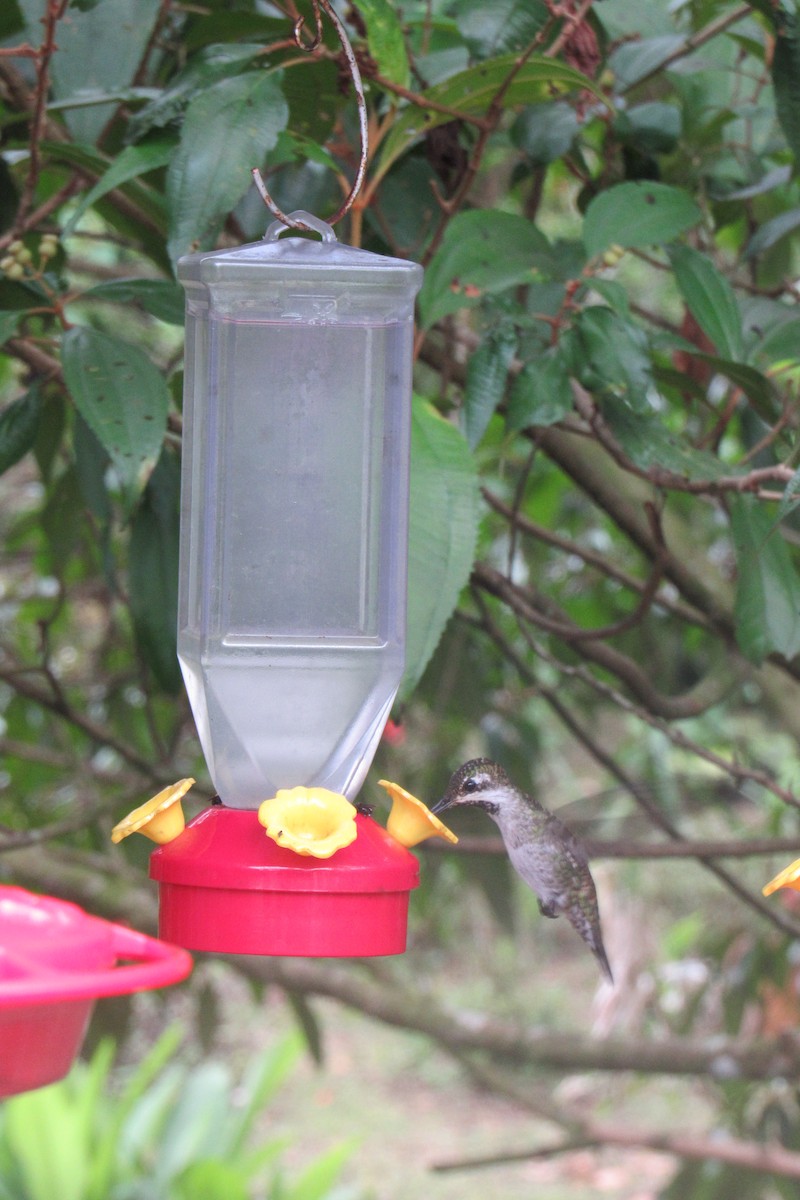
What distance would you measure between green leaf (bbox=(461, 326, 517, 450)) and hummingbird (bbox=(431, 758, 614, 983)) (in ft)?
0.95

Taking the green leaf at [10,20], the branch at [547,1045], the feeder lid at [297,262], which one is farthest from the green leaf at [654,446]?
the branch at [547,1045]

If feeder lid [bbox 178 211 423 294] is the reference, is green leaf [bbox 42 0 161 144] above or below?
above

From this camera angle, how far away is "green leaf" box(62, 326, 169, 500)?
1.03m

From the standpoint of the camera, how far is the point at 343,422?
1.17 meters

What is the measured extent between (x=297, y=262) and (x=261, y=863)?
0.42 meters

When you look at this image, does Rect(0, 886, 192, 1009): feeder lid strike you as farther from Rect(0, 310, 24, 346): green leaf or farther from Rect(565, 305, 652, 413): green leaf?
Rect(565, 305, 652, 413): green leaf

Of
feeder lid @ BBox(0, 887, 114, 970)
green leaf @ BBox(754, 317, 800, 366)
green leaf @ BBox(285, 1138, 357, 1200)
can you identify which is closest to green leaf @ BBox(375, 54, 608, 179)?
green leaf @ BBox(754, 317, 800, 366)

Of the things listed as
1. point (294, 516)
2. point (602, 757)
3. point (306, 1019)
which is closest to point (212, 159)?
point (294, 516)

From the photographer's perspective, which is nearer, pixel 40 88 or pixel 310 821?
pixel 310 821

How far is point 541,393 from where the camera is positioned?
114cm

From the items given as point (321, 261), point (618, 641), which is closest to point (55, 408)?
point (321, 261)

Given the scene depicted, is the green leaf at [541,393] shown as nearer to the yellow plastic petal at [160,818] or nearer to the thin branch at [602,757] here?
the yellow plastic petal at [160,818]

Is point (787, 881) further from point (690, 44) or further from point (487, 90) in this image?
point (690, 44)

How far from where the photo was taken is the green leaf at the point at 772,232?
143cm
